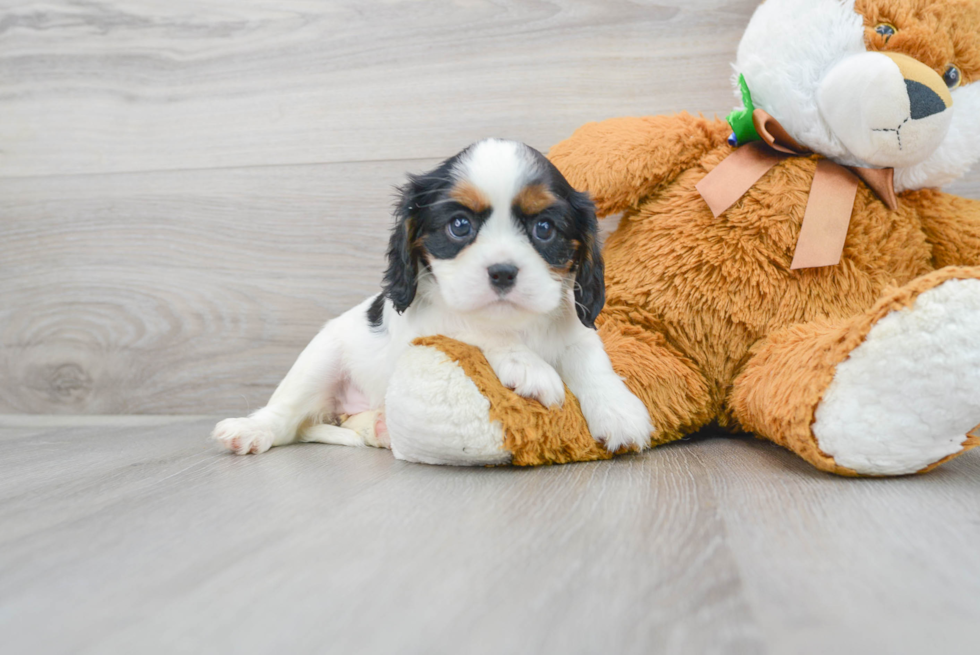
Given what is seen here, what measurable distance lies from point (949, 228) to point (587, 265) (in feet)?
2.60

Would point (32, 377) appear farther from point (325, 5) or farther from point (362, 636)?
point (362, 636)

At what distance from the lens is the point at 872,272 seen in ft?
4.65

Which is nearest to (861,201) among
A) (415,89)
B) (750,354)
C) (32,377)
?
(750,354)

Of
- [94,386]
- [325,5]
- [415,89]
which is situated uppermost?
[325,5]

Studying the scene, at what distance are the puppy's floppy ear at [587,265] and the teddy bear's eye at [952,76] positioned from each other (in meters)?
0.75

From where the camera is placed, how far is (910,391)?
100 cm

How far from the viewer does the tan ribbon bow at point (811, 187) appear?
1.37 m

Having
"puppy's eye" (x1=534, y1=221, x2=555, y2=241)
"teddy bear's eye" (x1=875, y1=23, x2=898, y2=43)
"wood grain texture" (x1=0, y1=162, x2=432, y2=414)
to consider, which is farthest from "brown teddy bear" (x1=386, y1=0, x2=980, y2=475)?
"wood grain texture" (x1=0, y1=162, x2=432, y2=414)

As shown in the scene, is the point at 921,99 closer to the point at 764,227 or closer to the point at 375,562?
the point at 764,227

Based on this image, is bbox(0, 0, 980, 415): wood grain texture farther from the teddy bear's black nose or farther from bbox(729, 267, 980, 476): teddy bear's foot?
bbox(729, 267, 980, 476): teddy bear's foot

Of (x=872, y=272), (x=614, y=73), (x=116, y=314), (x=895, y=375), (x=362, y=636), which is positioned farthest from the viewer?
(x=116, y=314)

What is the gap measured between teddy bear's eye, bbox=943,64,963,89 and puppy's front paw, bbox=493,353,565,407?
3.18 feet

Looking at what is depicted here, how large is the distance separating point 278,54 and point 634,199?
1180 mm

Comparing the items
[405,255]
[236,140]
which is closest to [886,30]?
[405,255]
